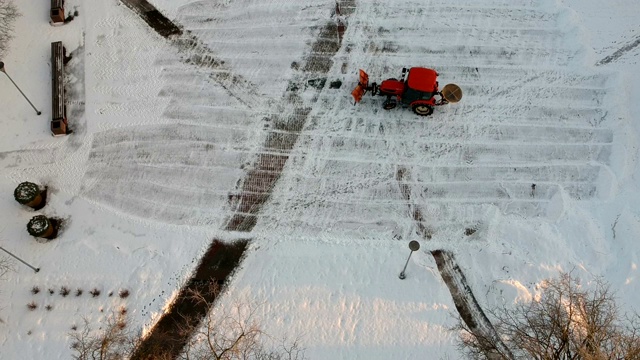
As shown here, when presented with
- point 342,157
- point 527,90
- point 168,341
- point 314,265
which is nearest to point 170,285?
point 168,341

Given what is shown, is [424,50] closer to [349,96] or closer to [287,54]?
[349,96]

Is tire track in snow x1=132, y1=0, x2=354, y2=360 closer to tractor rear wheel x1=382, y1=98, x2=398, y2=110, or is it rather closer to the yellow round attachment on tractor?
tractor rear wheel x1=382, y1=98, x2=398, y2=110

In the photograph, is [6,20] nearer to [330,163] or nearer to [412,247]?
[330,163]

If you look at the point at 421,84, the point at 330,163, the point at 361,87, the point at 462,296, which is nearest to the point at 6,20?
the point at 330,163

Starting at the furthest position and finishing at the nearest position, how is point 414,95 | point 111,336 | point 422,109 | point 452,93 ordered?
1. point 452,93
2. point 422,109
3. point 414,95
4. point 111,336

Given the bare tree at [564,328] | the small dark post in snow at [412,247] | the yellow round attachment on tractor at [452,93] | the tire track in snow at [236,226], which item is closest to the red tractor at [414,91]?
the yellow round attachment on tractor at [452,93]

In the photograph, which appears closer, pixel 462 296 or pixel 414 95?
pixel 462 296

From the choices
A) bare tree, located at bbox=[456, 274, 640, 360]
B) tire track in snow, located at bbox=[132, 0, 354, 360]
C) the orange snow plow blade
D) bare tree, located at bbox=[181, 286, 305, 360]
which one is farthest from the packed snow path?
bare tree, located at bbox=[181, 286, 305, 360]
